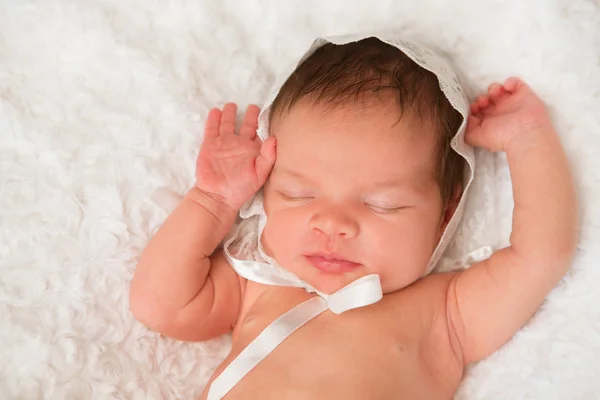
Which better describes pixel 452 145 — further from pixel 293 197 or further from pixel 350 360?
pixel 350 360

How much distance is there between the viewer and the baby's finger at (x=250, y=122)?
1.63 metres

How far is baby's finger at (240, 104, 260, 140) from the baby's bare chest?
42cm

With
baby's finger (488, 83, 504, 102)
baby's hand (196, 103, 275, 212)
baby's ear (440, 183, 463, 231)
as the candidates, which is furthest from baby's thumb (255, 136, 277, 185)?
baby's finger (488, 83, 504, 102)

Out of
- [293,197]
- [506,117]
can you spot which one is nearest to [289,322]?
[293,197]

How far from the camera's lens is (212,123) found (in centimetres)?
162

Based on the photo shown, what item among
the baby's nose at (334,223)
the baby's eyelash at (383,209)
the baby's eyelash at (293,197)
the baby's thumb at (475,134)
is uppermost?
the baby's thumb at (475,134)

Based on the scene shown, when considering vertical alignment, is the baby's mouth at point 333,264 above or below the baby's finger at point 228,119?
below

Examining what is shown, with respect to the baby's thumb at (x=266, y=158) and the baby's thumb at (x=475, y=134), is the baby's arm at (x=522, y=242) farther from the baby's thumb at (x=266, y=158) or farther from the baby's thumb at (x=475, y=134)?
the baby's thumb at (x=266, y=158)

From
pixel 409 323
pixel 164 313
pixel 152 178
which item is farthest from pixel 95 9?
pixel 409 323

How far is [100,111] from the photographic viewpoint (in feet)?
5.30

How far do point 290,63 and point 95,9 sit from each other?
49 cm

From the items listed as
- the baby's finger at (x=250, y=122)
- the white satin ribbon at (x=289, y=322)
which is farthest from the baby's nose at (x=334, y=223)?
the baby's finger at (x=250, y=122)

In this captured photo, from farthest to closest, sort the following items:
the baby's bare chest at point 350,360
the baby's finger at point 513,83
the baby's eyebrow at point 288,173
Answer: the baby's finger at point 513,83 < the baby's eyebrow at point 288,173 < the baby's bare chest at point 350,360

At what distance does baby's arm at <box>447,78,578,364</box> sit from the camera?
1.38 meters
